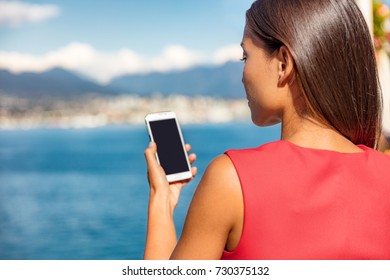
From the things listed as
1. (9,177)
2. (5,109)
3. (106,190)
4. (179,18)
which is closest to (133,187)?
(106,190)

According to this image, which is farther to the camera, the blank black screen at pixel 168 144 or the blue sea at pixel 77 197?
the blue sea at pixel 77 197

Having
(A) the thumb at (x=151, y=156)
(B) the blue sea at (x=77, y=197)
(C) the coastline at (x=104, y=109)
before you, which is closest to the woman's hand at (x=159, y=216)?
(A) the thumb at (x=151, y=156)

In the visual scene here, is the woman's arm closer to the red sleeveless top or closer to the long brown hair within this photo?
the red sleeveless top

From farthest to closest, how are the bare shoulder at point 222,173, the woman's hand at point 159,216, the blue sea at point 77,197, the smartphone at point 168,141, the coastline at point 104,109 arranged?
the coastline at point 104,109 < the blue sea at point 77,197 < the smartphone at point 168,141 < the woman's hand at point 159,216 < the bare shoulder at point 222,173

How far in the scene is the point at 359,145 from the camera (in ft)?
3.48

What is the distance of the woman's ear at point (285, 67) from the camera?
1.00 metres

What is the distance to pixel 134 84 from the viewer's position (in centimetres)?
9131

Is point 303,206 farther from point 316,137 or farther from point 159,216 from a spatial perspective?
point 159,216

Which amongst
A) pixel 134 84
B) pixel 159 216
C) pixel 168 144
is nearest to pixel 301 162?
pixel 159 216

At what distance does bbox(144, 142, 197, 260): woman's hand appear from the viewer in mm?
1100

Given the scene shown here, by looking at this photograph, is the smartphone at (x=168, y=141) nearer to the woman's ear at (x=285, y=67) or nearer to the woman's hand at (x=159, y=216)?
the woman's hand at (x=159, y=216)

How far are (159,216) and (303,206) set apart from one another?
293 millimetres

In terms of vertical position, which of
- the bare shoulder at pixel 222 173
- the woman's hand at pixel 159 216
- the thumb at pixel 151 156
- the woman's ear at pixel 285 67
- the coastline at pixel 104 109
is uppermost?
the woman's ear at pixel 285 67

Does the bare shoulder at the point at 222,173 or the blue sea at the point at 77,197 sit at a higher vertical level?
the bare shoulder at the point at 222,173
